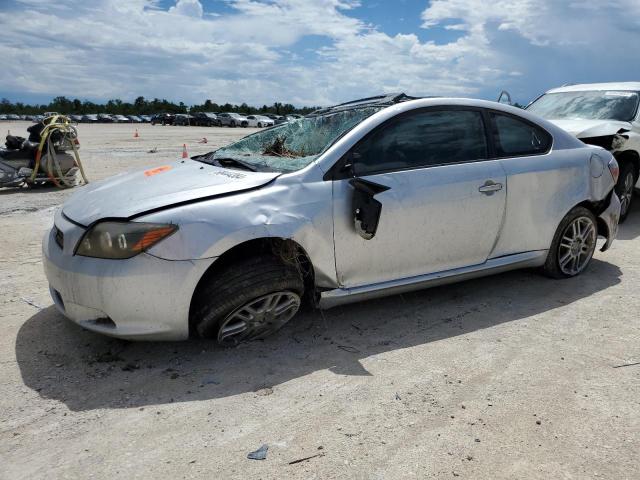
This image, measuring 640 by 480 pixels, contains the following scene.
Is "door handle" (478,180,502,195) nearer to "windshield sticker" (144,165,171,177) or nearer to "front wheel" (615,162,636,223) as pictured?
"windshield sticker" (144,165,171,177)

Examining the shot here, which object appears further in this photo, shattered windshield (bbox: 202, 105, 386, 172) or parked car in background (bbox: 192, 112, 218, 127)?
parked car in background (bbox: 192, 112, 218, 127)

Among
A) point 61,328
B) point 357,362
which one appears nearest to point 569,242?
point 357,362

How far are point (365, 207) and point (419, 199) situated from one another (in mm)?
453

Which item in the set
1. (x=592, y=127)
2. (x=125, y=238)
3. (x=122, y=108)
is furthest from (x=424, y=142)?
(x=122, y=108)

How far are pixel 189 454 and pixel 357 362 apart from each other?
3.87ft

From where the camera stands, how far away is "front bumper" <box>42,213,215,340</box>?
2965 mm

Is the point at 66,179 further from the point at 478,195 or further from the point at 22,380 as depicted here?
the point at 478,195

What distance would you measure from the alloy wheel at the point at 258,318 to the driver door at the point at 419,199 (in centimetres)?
39

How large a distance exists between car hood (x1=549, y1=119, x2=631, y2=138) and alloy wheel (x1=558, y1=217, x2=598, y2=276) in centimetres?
232

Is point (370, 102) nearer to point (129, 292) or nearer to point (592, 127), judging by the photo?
point (129, 292)

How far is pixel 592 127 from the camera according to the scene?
6715 millimetres

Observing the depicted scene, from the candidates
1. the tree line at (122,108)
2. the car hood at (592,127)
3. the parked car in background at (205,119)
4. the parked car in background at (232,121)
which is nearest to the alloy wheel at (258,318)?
the car hood at (592,127)

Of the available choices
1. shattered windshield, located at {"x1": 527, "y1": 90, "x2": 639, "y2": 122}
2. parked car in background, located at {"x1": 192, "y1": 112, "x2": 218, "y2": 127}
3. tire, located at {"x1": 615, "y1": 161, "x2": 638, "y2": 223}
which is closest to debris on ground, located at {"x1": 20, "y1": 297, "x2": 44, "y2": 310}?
tire, located at {"x1": 615, "y1": 161, "x2": 638, "y2": 223}

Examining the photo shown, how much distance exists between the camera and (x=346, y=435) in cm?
255
